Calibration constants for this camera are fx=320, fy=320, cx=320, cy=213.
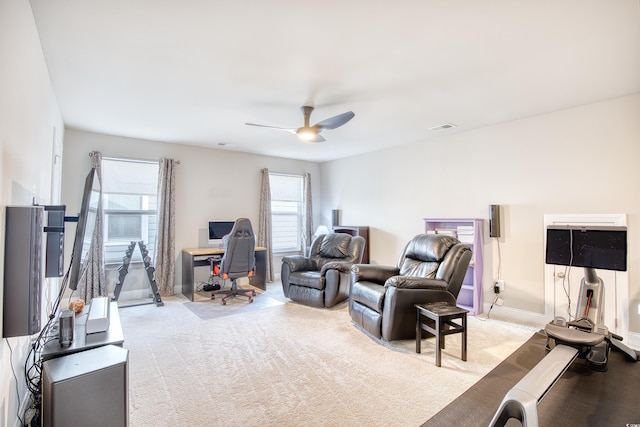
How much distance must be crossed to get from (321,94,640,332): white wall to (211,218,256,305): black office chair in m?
2.34

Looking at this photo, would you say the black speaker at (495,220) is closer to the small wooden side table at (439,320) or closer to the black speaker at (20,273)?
the small wooden side table at (439,320)

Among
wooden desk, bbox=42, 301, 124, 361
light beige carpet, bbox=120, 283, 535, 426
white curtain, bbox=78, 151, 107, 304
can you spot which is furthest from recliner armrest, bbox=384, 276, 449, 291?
white curtain, bbox=78, 151, 107, 304

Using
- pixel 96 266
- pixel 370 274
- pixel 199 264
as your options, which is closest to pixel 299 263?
pixel 370 274

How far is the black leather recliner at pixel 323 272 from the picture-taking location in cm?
425

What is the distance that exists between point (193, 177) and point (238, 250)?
173 cm

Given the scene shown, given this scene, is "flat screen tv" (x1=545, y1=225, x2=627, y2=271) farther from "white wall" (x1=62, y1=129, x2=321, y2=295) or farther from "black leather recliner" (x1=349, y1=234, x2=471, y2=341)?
"white wall" (x1=62, y1=129, x2=321, y2=295)

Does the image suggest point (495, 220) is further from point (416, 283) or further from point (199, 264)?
point (199, 264)

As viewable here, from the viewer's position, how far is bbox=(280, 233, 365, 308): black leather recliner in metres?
4.25

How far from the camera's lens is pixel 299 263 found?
485 cm

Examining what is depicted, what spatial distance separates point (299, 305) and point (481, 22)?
12.5 ft

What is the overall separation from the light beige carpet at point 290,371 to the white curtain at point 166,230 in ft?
3.65

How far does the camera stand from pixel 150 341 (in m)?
3.24

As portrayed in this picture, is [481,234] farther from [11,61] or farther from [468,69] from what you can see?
[11,61]

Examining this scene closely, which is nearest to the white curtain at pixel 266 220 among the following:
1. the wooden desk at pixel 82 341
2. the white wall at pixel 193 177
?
the white wall at pixel 193 177
